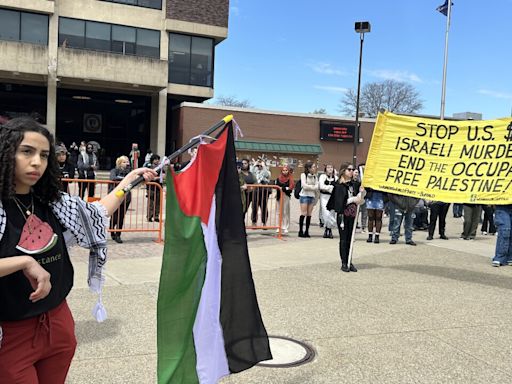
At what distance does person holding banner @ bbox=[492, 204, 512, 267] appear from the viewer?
8.91 meters

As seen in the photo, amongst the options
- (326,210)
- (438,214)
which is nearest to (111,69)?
(326,210)

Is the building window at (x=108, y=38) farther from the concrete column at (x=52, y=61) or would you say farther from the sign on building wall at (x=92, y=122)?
the sign on building wall at (x=92, y=122)

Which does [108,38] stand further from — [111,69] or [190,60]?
[190,60]

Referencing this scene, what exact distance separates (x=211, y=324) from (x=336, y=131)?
34.1 meters

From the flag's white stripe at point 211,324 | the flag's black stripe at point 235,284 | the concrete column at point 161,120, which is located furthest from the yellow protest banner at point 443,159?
the concrete column at point 161,120

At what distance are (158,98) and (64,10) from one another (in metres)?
7.89

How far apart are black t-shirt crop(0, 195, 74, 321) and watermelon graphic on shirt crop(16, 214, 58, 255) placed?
2cm

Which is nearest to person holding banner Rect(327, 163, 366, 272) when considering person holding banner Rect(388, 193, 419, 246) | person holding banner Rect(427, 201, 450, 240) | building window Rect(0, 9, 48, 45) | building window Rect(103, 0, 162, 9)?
person holding banner Rect(388, 193, 419, 246)

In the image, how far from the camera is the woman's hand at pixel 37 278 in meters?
2.03

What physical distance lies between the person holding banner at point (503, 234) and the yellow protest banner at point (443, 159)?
66.7 inches

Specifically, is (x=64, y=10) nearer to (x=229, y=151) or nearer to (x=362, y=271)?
(x=362, y=271)

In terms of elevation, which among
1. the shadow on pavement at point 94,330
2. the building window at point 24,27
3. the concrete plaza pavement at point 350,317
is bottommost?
the shadow on pavement at point 94,330

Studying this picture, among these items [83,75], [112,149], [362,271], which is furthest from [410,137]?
[112,149]

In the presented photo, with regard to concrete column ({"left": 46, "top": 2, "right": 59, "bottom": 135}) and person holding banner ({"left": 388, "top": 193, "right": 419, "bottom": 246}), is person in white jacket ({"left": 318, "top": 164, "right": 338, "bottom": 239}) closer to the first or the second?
person holding banner ({"left": 388, "top": 193, "right": 419, "bottom": 246})
